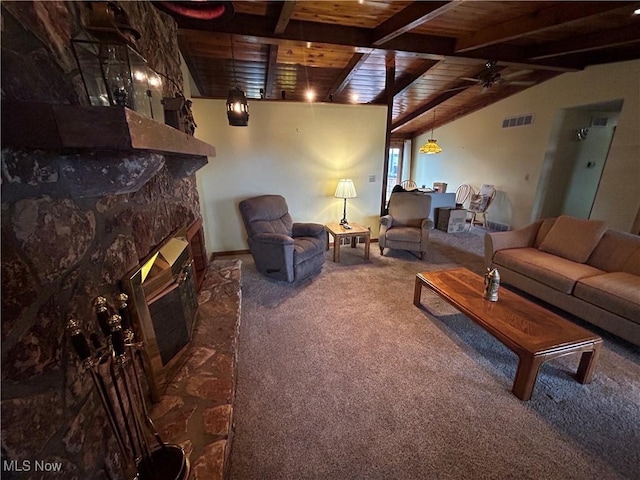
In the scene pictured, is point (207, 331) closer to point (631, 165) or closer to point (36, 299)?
point (36, 299)

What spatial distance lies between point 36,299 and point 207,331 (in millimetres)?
1309

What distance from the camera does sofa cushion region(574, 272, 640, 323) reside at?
204 cm

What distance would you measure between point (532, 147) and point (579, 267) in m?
3.93

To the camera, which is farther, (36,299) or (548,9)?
(548,9)

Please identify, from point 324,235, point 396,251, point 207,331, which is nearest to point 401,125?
point 396,251

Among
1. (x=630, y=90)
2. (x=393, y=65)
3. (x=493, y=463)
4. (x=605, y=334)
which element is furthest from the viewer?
(x=393, y=65)

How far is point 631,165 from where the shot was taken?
13.3 feet

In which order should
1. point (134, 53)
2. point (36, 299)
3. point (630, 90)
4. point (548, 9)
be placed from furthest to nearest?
point (630, 90) → point (548, 9) → point (134, 53) → point (36, 299)

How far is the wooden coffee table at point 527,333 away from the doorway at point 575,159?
180 inches

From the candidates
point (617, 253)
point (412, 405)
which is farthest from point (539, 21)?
point (412, 405)

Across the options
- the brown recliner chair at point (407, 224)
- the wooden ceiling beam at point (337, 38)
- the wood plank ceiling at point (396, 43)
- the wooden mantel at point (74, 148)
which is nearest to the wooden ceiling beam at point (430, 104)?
the wood plank ceiling at point (396, 43)

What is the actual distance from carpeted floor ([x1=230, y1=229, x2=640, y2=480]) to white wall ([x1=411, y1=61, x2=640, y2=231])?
3.37m

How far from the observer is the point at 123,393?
1.11 meters

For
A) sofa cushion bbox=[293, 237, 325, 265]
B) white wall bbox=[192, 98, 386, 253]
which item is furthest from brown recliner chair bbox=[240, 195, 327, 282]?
white wall bbox=[192, 98, 386, 253]
